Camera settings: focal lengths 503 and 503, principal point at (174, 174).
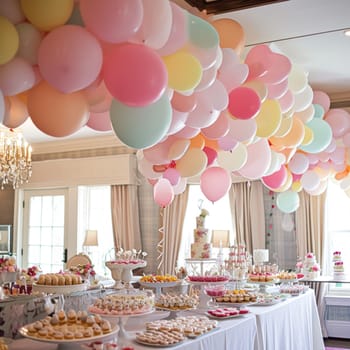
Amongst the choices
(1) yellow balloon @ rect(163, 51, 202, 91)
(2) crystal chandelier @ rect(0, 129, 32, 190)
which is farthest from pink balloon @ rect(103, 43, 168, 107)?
(2) crystal chandelier @ rect(0, 129, 32, 190)

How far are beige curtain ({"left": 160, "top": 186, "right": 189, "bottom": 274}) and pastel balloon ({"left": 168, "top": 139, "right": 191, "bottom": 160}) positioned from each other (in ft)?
13.0

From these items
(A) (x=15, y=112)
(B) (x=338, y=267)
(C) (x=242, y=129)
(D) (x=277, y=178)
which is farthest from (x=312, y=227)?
(A) (x=15, y=112)

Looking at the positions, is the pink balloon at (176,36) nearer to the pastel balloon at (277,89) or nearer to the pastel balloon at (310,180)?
the pastel balloon at (277,89)

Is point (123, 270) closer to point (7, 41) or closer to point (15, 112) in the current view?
point (15, 112)

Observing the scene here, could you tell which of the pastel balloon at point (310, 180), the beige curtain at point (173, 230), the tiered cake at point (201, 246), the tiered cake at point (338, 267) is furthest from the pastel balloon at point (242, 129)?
the beige curtain at point (173, 230)

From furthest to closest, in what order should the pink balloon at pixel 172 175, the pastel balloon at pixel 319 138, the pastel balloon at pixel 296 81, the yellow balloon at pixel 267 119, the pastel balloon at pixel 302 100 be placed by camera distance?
the pastel balloon at pixel 319 138, the pastel balloon at pixel 302 100, the pastel balloon at pixel 296 81, the pink balloon at pixel 172 175, the yellow balloon at pixel 267 119

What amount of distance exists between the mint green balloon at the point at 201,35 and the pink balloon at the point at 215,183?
1326 mm

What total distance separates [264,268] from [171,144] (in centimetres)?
226

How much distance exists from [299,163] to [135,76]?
3.03 m

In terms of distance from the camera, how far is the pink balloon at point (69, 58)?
7.34 ft

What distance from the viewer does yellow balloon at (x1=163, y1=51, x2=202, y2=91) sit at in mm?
2717

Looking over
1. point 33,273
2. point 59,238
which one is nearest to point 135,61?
point 33,273

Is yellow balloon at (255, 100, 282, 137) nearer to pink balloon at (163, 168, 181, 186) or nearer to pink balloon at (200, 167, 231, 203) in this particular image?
pink balloon at (200, 167, 231, 203)

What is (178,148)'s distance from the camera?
354 cm
